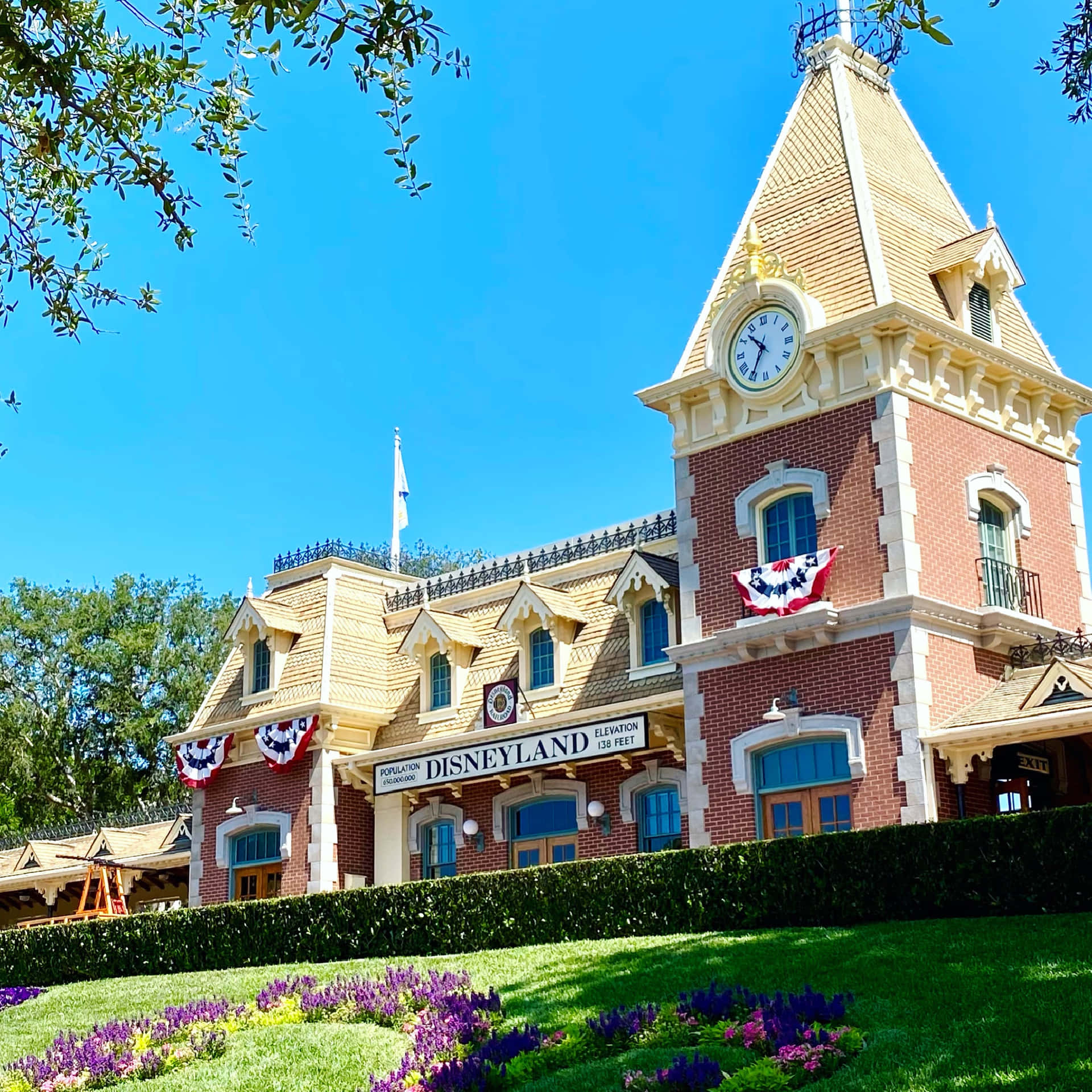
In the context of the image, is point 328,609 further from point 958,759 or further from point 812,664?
point 958,759

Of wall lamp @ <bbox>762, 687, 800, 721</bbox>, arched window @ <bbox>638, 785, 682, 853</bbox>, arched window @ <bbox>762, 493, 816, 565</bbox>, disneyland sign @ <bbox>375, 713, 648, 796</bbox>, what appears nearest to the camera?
wall lamp @ <bbox>762, 687, 800, 721</bbox>

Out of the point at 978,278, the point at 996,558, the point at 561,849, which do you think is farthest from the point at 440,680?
the point at 978,278

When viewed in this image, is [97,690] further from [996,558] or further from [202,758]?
[996,558]

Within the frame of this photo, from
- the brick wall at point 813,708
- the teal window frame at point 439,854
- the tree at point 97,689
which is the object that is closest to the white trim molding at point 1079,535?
the brick wall at point 813,708

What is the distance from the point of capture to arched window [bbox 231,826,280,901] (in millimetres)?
30391

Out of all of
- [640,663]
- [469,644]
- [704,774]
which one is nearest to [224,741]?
[469,644]

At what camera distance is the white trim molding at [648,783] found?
82.5 ft

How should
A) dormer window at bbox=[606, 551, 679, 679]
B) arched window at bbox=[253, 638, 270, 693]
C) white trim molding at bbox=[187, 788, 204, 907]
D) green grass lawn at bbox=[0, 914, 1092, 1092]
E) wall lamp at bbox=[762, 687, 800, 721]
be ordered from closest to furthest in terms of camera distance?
1. green grass lawn at bbox=[0, 914, 1092, 1092]
2. wall lamp at bbox=[762, 687, 800, 721]
3. dormer window at bbox=[606, 551, 679, 679]
4. white trim molding at bbox=[187, 788, 204, 907]
5. arched window at bbox=[253, 638, 270, 693]

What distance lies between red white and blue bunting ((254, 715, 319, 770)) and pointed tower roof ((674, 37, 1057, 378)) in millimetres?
10378

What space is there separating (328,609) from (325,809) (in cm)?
455

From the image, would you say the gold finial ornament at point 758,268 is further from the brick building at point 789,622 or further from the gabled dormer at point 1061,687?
the gabled dormer at point 1061,687

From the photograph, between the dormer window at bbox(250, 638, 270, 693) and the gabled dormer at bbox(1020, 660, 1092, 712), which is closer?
the gabled dormer at bbox(1020, 660, 1092, 712)

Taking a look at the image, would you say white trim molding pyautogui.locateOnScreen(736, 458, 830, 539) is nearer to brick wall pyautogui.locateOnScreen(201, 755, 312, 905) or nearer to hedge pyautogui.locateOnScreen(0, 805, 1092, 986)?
hedge pyautogui.locateOnScreen(0, 805, 1092, 986)

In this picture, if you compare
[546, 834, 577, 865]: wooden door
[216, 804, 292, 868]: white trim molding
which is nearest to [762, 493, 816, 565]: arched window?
[546, 834, 577, 865]: wooden door
